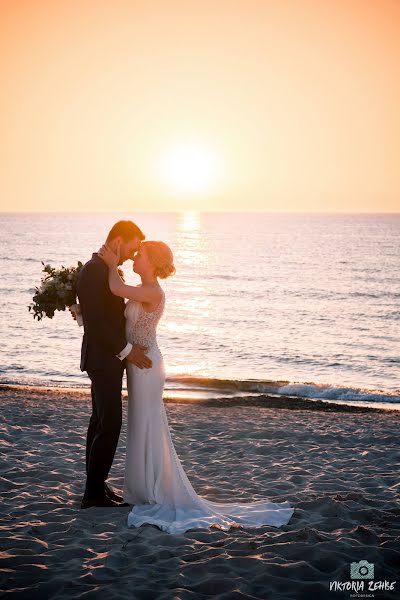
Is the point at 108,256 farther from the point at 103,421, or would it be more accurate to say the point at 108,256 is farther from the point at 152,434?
the point at 152,434

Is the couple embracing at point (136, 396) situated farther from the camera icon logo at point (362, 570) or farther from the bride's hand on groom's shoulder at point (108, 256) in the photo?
the camera icon logo at point (362, 570)

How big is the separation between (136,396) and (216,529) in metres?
1.66

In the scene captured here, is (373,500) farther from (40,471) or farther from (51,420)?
(51,420)

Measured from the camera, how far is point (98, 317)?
673 centimetres

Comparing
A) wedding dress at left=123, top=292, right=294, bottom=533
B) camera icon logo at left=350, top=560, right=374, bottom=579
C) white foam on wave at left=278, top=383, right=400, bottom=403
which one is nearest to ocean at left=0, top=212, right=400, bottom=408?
white foam on wave at left=278, top=383, right=400, bottom=403

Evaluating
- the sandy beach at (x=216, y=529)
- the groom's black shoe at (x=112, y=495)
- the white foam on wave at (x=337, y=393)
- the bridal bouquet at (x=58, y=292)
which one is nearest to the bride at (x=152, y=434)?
the groom's black shoe at (x=112, y=495)

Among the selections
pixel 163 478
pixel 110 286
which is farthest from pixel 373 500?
pixel 110 286

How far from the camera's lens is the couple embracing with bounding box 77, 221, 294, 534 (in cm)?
674

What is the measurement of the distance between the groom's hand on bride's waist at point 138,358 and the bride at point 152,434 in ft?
0.29

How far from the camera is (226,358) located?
25.8m

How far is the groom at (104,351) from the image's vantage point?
6.75 m

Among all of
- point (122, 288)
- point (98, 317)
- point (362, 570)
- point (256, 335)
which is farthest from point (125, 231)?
point (256, 335)

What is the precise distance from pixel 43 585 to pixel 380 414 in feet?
40.2

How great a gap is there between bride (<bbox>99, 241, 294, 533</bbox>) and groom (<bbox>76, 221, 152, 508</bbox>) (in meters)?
0.14
